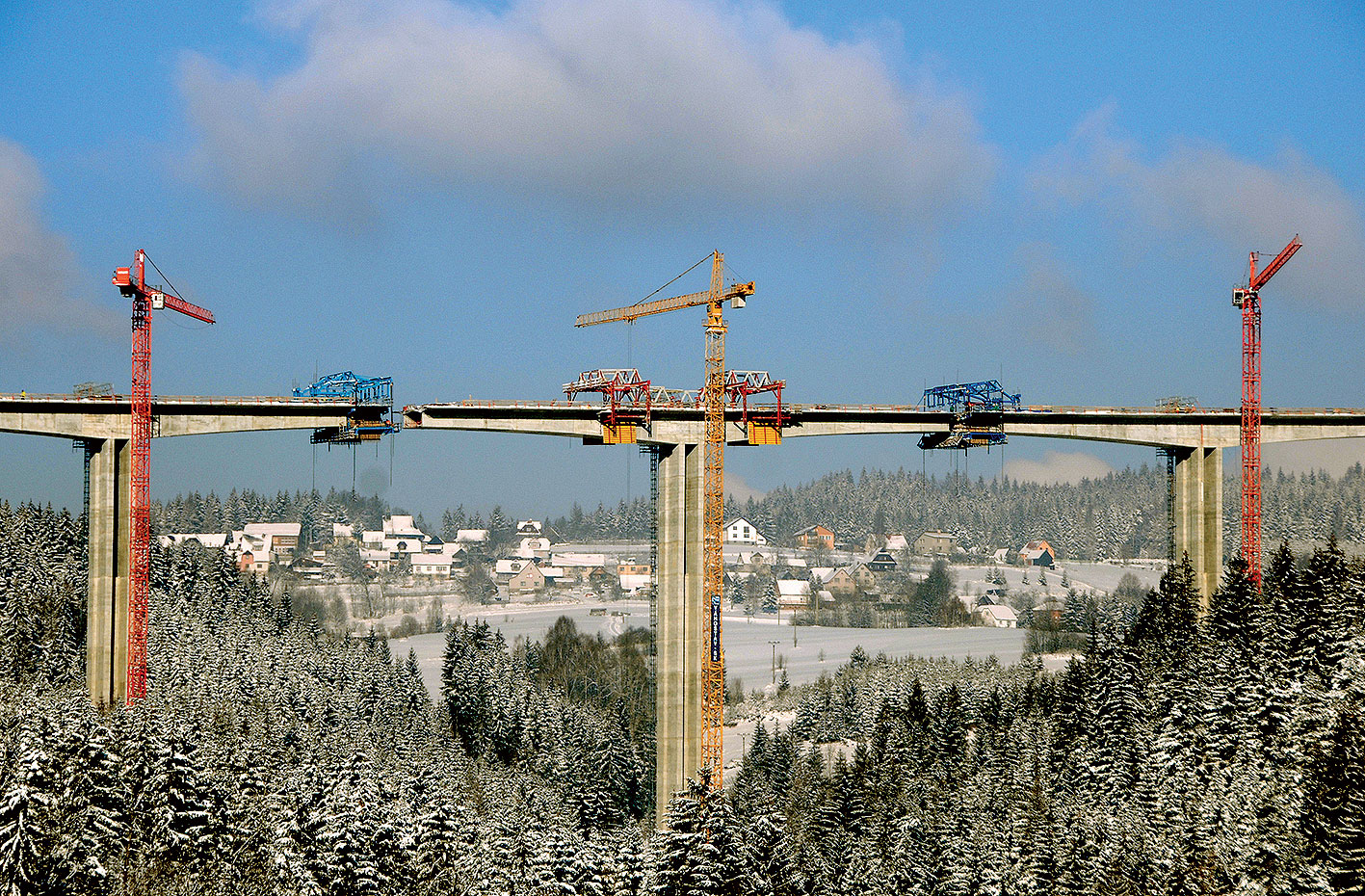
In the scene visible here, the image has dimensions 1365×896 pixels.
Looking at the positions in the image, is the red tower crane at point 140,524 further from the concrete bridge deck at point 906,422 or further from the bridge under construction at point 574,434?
the concrete bridge deck at point 906,422

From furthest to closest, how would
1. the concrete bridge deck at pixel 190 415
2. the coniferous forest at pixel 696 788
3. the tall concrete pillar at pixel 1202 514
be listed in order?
the tall concrete pillar at pixel 1202 514
the concrete bridge deck at pixel 190 415
the coniferous forest at pixel 696 788

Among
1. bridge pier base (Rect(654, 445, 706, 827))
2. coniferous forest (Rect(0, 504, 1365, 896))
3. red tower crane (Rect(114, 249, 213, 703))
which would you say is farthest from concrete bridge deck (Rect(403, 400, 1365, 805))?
red tower crane (Rect(114, 249, 213, 703))

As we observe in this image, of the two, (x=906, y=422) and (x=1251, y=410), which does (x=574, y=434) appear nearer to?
(x=906, y=422)

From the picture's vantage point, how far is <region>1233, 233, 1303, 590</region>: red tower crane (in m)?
92.2

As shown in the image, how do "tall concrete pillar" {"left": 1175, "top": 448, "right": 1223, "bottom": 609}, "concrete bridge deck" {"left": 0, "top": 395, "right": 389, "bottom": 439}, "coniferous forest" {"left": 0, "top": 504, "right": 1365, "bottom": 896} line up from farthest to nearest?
"tall concrete pillar" {"left": 1175, "top": 448, "right": 1223, "bottom": 609} < "concrete bridge deck" {"left": 0, "top": 395, "right": 389, "bottom": 439} < "coniferous forest" {"left": 0, "top": 504, "right": 1365, "bottom": 896}

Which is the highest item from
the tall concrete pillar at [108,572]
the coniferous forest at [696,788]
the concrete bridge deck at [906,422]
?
the concrete bridge deck at [906,422]

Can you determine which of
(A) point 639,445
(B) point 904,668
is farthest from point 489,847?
(B) point 904,668

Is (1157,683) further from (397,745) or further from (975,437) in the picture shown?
(397,745)

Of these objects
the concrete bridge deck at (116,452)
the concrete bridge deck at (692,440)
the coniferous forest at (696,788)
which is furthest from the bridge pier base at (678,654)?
the concrete bridge deck at (116,452)

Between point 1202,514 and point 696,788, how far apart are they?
4486 cm

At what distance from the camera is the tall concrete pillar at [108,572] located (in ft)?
265

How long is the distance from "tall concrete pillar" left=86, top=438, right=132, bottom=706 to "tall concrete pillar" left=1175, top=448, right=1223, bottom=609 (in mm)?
71858

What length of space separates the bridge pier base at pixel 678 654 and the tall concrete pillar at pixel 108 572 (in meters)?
34.1

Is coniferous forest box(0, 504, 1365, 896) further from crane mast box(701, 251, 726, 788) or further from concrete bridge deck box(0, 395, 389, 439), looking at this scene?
concrete bridge deck box(0, 395, 389, 439)
